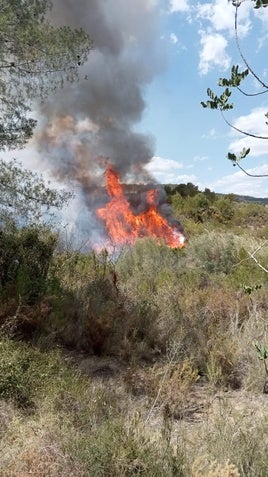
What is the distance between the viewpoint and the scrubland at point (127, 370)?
9.60ft

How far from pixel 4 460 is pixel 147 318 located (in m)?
3.85

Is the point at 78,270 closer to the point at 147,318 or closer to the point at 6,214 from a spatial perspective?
the point at 6,214

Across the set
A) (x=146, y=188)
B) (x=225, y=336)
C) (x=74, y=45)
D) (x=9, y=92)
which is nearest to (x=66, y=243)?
(x=9, y=92)

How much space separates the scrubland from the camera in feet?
9.60

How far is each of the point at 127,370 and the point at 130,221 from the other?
1526 centimetres

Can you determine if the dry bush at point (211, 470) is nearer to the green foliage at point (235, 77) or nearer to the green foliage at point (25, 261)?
the green foliage at point (235, 77)

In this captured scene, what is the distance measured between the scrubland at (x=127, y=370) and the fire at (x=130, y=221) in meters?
8.87

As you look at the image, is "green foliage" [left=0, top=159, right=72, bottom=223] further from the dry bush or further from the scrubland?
the dry bush

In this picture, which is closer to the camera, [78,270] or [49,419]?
[49,419]

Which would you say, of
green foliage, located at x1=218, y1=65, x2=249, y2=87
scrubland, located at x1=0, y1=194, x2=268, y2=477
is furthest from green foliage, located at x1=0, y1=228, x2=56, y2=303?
green foliage, located at x1=218, y1=65, x2=249, y2=87

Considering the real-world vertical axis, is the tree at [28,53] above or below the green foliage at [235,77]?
above

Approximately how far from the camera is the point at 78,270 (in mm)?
8750

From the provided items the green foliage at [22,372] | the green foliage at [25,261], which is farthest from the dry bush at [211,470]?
the green foliage at [25,261]

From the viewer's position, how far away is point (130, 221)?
2022 cm
